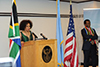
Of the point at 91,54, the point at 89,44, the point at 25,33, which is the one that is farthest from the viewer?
the point at 91,54

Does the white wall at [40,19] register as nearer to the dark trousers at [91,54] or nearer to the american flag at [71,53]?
the dark trousers at [91,54]

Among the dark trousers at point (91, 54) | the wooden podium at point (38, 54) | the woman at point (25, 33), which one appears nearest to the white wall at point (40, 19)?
the dark trousers at point (91, 54)

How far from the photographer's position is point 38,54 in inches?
126

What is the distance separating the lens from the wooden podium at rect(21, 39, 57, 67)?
319 cm

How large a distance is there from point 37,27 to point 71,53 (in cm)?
169

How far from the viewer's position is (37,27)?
6020 mm

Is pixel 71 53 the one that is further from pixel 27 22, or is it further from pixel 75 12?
pixel 75 12

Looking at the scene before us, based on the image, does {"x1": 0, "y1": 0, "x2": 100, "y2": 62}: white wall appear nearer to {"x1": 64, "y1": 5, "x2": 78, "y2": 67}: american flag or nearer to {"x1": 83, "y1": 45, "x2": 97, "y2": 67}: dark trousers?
{"x1": 83, "y1": 45, "x2": 97, "y2": 67}: dark trousers

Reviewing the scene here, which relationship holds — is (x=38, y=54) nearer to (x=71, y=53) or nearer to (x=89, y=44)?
(x=71, y=53)

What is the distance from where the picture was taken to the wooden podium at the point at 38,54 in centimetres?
319

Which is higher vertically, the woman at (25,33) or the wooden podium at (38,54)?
the woman at (25,33)

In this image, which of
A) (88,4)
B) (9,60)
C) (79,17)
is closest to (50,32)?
(79,17)

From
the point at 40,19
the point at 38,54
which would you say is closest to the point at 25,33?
the point at 38,54

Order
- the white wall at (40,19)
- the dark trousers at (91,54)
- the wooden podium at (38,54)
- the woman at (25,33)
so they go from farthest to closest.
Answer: the dark trousers at (91,54), the white wall at (40,19), the woman at (25,33), the wooden podium at (38,54)
